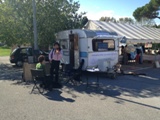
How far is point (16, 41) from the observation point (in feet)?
48.2

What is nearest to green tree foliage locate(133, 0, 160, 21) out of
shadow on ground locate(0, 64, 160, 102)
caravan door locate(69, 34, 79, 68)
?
caravan door locate(69, 34, 79, 68)

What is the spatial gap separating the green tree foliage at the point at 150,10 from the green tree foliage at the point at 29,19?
2271cm

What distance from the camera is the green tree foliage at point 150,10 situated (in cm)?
3284

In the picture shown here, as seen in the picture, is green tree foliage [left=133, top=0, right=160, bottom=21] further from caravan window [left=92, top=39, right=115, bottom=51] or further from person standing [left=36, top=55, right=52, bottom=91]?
person standing [left=36, top=55, right=52, bottom=91]

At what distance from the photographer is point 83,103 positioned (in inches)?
258

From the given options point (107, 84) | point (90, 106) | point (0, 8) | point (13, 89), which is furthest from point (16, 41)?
point (90, 106)

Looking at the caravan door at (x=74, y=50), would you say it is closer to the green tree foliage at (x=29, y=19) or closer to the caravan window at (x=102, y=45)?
the caravan window at (x=102, y=45)

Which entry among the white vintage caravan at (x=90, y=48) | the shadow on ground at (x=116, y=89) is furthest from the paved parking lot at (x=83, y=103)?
the white vintage caravan at (x=90, y=48)

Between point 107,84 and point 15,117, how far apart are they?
507cm

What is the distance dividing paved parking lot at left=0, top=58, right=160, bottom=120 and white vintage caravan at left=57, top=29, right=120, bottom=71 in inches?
99.7

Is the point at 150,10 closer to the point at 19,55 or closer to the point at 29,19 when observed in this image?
the point at 19,55

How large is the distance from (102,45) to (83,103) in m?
6.10

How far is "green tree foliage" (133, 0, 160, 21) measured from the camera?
32844 mm

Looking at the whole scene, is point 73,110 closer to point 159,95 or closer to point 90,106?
point 90,106
